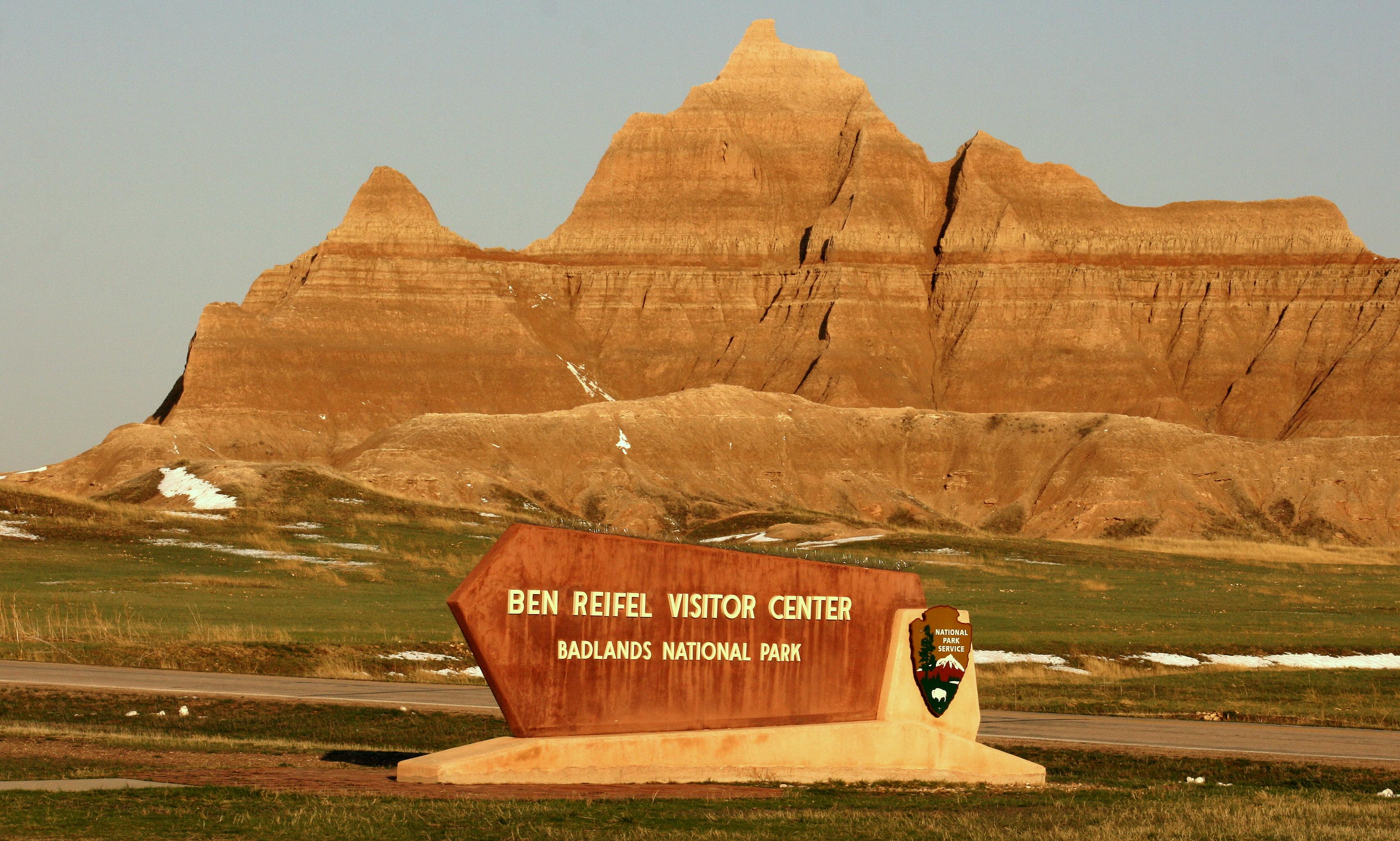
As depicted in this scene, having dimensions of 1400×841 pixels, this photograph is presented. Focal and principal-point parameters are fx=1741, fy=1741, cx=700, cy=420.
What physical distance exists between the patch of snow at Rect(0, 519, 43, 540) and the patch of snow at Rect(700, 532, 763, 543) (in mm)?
38513

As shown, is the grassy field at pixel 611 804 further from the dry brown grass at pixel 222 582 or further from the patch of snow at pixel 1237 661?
the dry brown grass at pixel 222 582

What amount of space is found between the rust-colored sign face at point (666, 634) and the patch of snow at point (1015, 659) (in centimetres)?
1633

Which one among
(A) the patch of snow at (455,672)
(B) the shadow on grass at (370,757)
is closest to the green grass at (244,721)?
(B) the shadow on grass at (370,757)

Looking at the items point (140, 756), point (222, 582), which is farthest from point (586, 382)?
point (140, 756)

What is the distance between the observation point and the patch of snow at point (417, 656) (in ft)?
105

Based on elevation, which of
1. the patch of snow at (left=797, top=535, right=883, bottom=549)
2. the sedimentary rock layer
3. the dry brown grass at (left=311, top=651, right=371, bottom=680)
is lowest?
the dry brown grass at (left=311, top=651, right=371, bottom=680)

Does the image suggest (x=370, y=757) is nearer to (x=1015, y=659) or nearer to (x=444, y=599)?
(x=1015, y=659)

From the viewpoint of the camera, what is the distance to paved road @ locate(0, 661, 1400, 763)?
22312 millimetres

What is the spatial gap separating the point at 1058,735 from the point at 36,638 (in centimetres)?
1892

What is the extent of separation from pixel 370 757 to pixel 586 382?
149458 millimetres

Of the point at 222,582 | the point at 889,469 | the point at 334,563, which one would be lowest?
the point at 222,582

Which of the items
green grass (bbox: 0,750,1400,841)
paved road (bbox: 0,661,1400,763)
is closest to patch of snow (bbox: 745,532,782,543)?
paved road (bbox: 0,661,1400,763)

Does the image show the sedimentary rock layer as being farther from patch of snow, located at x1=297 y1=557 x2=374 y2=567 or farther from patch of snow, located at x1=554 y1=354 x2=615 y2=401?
patch of snow, located at x1=297 y1=557 x2=374 y2=567

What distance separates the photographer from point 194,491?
81625 millimetres
